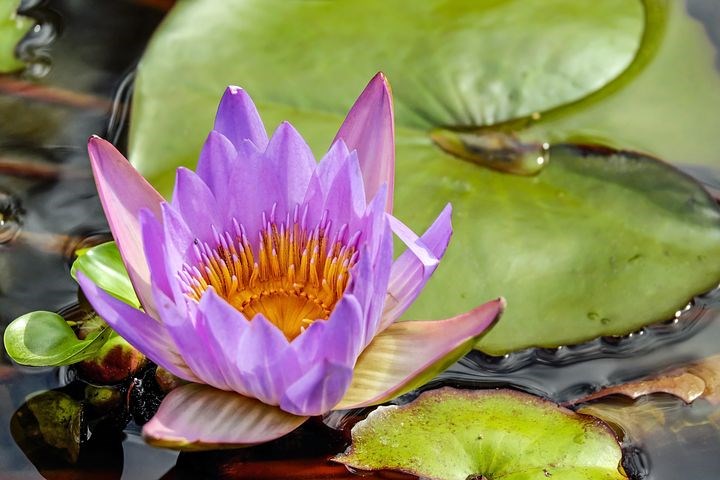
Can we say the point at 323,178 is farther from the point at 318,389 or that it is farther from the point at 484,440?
the point at 484,440

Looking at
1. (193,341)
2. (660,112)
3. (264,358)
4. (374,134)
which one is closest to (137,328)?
(193,341)

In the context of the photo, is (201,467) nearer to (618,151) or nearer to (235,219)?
(235,219)

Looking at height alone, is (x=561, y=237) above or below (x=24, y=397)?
above

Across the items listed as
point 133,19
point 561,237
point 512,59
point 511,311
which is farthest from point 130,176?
point 133,19

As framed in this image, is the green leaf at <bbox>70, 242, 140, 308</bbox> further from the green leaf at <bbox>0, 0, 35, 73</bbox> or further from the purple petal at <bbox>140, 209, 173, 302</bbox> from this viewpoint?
the green leaf at <bbox>0, 0, 35, 73</bbox>

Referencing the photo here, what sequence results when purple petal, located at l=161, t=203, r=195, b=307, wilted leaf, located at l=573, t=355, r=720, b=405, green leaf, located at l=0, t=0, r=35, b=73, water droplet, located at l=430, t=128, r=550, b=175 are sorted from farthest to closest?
1. green leaf, located at l=0, t=0, r=35, b=73
2. water droplet, located at l=430, t=128, r=550, b=175
3. wilted leaf, located at l=573, t=355, r=720, b=405
4. purple petal, located at l=161, t=203, r=195, b=307

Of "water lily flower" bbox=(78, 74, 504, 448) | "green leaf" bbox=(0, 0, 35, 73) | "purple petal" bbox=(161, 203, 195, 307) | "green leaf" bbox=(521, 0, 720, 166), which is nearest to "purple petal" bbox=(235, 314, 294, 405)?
Result: "water lily flower" bbox=(78, 74, 504, 448)

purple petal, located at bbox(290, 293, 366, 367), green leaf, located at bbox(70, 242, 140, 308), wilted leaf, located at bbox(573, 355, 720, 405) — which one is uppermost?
purple petal, located at bbox(290, 293, 366, 367)
